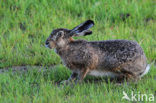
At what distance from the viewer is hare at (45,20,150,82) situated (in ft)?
21.2

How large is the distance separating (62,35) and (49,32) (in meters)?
2.05

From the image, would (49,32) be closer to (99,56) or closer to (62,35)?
(62,35)

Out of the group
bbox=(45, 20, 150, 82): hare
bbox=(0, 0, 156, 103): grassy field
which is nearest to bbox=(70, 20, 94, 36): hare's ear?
bbox=(45, 20, 150, 82): hare

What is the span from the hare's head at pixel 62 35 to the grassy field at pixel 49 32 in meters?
0.63

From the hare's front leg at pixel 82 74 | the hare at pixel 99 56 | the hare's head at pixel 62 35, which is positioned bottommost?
the hare's front leg at pixel 82 74

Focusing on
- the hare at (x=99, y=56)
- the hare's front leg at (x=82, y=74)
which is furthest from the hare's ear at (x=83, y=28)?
the hare's front leg at (x=82, y=74)

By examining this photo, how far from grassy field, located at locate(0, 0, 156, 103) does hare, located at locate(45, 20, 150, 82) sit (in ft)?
0.79

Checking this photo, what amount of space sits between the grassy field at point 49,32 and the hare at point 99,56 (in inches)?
9.5

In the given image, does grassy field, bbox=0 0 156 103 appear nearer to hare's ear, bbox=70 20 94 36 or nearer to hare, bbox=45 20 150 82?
hare, bbox=45 20 150 82

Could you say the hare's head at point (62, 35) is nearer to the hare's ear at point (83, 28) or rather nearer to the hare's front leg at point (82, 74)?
the hare's ear at point (83, 28)

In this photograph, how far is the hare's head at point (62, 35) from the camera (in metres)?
6.55

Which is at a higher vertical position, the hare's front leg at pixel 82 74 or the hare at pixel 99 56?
the hare at pixel 99 56

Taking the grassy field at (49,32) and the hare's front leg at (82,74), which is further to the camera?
the hare's front leg at (82,74)

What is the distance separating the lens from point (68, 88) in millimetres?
6102
